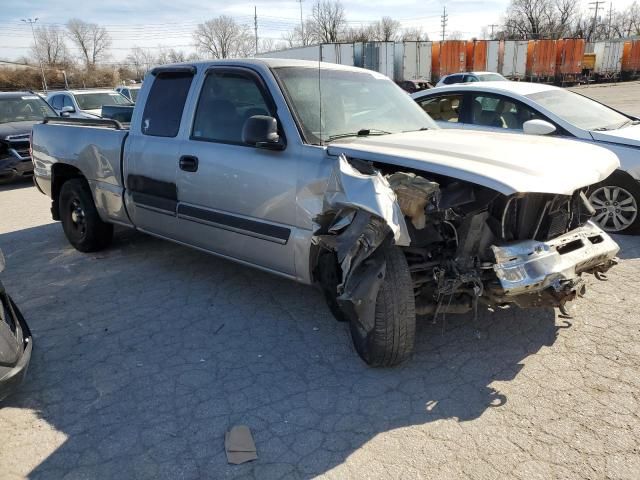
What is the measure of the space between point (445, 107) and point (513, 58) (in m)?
36.2

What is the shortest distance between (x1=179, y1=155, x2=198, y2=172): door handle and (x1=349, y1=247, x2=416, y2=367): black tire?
1913 millimetres

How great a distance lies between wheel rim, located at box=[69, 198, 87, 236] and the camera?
5.59 m

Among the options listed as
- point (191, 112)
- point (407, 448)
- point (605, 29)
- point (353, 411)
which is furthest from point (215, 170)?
point (605, 29)

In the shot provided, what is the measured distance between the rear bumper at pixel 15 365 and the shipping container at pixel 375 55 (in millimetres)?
32512

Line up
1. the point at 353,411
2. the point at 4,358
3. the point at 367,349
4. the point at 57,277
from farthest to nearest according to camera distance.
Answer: the point at 57,277
the point at 367,349
the point at 353,411
the point at 4,358

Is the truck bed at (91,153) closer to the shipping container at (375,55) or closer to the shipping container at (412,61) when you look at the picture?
the shipping container at (375,55)

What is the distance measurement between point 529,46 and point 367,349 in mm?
41748

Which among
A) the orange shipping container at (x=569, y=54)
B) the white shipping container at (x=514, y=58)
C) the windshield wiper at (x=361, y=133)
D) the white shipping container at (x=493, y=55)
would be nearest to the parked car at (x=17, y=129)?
the windshield wiper at (x=361, y=133)

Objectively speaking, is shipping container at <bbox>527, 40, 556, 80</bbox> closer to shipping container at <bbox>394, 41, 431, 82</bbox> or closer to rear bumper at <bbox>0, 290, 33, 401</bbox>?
shipping container at <bbox>394, 41, 431, 82</bbox>

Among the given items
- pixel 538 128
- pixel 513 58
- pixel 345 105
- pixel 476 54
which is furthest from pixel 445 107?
pixel 513 58

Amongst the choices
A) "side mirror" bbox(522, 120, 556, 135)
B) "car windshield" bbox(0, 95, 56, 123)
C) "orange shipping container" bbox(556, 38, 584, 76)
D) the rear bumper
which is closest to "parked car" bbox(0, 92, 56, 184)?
"car windshield" bbox(0, 95, 56, 123)

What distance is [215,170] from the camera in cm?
397

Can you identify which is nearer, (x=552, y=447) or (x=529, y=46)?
(x=552, y=447)

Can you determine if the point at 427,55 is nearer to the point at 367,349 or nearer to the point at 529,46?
the point at 529,46
